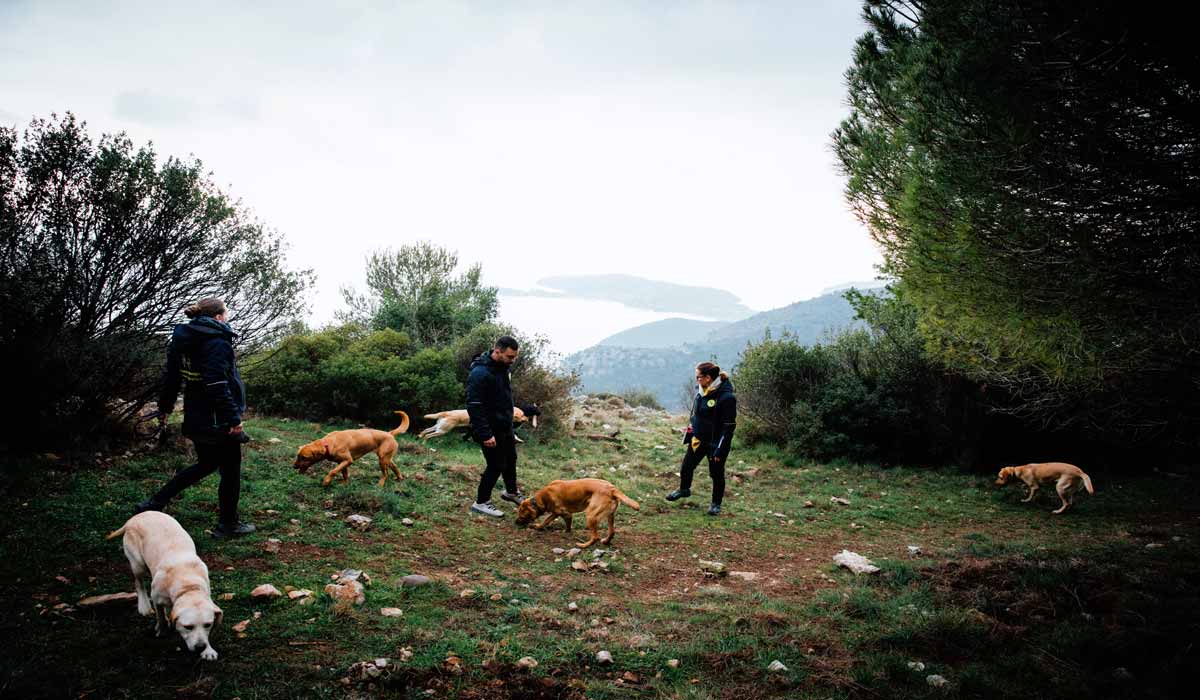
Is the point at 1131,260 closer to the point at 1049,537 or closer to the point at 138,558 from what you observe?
the point at 1049,537

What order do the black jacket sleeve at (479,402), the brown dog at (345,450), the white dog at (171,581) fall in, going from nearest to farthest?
the white dog at (171,581) → the black jacket sleeve at (479,402) → the brown dog at (345,450)

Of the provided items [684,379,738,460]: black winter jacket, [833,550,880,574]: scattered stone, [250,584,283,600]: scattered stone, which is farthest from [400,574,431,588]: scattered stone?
[684,379,738,460]: black winter jacket

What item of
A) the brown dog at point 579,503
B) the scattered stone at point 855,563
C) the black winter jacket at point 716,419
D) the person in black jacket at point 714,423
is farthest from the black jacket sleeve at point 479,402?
the scattered stone at point 855,563

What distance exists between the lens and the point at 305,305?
1070 centimetres

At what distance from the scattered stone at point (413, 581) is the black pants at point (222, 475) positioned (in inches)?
75.2

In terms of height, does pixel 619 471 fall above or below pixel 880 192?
below

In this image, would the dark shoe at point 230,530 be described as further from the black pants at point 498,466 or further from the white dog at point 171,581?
the black pants at point 498,466

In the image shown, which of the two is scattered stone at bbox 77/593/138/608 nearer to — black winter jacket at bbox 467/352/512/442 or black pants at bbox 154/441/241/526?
black pants at bbox 154/441/241/526

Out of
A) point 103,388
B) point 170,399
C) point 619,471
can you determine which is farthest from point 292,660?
point 619,471

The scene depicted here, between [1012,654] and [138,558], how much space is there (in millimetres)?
5812

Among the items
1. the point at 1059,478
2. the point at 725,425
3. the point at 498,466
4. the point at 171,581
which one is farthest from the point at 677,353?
the point at 171,581

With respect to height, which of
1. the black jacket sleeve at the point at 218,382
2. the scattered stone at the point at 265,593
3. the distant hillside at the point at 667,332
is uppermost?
the distant hillside at the point at 667,332

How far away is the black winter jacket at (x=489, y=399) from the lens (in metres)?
6.67

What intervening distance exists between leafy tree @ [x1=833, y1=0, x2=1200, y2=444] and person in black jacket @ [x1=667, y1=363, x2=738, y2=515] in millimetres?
2878
